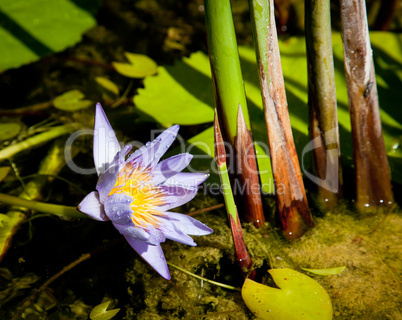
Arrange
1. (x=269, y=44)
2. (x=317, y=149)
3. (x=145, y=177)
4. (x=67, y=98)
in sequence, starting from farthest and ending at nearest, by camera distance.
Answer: (x=67, y=98) → (x=317, y=149) → (x=145, y=177) → (x=269, y=44)

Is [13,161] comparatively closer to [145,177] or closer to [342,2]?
[145,177]

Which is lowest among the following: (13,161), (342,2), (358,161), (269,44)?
(13,161)

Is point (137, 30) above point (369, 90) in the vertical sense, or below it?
below

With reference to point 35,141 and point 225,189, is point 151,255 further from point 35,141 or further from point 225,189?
point 35,141

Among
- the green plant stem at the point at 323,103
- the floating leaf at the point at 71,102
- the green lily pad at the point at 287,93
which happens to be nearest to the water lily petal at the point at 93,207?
the green lily pad at the point at 287,93

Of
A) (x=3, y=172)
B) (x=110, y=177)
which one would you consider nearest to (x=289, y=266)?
(x=110, y=177)

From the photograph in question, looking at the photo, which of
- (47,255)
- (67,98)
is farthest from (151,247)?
(67,98)
